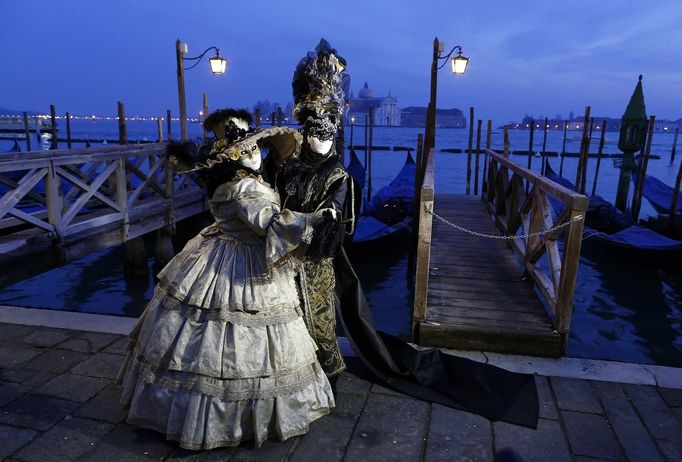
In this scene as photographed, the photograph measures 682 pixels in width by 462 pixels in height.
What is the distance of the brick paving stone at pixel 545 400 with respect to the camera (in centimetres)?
253

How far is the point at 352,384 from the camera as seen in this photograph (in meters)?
2.82

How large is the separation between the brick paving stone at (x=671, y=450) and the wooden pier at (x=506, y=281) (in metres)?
0.95

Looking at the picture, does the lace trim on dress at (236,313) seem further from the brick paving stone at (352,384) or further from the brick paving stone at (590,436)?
the brick paving stone at (590,436)

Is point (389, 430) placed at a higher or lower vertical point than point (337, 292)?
lower

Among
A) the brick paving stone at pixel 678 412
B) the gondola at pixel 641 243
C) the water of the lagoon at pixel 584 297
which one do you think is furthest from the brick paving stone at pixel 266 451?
the gondola at pixel 641 243

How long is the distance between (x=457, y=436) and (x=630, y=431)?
0.85 metres

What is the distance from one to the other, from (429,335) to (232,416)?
1645mm

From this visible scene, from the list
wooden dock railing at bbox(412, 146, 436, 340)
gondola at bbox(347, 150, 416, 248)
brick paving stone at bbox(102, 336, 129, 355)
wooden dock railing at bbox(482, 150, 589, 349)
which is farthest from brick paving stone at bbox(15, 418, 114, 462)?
gondola at bbox(347, 150, 416, 248)

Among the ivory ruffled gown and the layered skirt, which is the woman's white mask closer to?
the ivory ruffled gown

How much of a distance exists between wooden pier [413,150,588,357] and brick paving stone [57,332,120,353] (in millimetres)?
2113

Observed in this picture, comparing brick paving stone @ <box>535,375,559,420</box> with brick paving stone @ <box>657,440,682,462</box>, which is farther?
brick paving stone @ <box>535,375,559,420</box>

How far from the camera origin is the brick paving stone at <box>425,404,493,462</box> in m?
2.22

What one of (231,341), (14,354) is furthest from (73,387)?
(231,341)

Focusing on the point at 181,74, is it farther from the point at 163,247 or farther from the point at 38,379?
the point at 38,379
